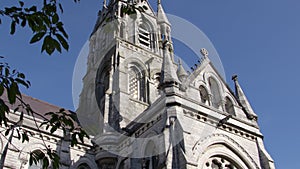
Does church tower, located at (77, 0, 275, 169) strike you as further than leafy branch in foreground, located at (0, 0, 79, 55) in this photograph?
Yes

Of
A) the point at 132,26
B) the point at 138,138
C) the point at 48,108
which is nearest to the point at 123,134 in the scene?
the point at 138,138

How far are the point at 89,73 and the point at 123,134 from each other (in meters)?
12.9

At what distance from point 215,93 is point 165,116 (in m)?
4.93

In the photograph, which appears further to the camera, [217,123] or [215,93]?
[215,93]

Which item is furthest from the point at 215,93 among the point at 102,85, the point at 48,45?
the point at 48,45

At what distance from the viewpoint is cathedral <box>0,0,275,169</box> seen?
1473cm

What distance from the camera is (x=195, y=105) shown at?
51.6 feet

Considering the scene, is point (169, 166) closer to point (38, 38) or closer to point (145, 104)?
point (38, 38)

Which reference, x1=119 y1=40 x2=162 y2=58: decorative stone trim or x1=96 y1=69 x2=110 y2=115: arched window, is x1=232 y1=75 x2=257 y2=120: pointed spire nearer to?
x1=119 y1=40 x2=162 y2=58: decorative stone trim

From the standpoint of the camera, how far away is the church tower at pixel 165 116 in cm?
1460

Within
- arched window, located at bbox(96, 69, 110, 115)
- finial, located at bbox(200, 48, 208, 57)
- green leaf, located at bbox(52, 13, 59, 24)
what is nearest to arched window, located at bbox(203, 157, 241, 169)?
finial, located at bbox(200, 48, 208, 57)

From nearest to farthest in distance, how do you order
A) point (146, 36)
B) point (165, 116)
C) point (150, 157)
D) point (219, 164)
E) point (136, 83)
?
point (165, 116) → point (219, 164) → point (150, 157) → point (136, 83) → point (146, 36)

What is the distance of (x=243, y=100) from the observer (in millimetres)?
19234

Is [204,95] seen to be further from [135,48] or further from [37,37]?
[37,37]
